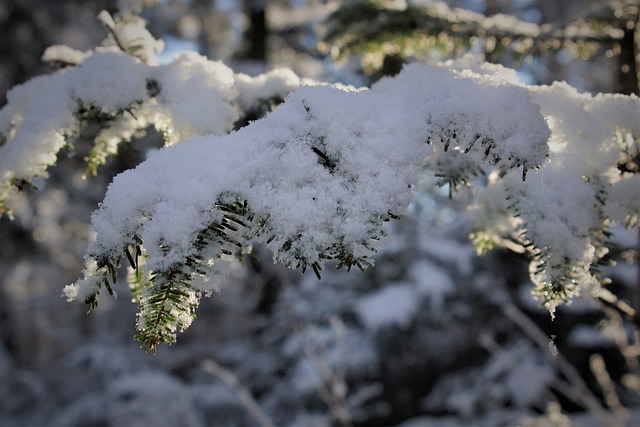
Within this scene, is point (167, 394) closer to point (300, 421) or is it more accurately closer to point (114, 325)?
point (300, 421)

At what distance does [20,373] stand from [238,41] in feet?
20.5

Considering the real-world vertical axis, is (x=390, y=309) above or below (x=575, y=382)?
below

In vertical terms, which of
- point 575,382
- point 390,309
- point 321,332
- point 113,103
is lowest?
point 321,332

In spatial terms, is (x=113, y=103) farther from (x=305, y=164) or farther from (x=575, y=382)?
(x=575, y=382)

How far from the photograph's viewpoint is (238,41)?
789cm

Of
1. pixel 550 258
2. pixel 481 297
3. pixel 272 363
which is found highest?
pixel 550 258

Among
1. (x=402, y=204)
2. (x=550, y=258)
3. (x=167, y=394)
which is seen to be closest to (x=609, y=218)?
(x=550, y=258)

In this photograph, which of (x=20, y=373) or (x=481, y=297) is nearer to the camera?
(x=481, y=297)

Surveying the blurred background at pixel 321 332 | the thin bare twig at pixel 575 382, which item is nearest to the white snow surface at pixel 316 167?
the thin bare twig at pixel 575 382

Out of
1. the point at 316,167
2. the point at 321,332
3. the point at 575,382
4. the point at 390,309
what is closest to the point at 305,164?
the point at 316,167

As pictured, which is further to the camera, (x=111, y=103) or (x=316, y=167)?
(x=111, y=103)

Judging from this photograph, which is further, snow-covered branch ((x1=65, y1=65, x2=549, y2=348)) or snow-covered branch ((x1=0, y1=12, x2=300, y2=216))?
snow-covered branch ((x1=0, y1=12, x2=300, y2=216))

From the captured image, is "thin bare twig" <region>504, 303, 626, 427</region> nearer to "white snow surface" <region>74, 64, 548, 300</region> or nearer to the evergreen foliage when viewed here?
the evergreen foliage

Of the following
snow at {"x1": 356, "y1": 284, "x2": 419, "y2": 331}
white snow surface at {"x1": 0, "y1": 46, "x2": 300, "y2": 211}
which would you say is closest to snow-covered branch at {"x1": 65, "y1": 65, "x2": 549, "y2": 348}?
white snow surface at {"x1": 0, "y1": 46, "x2": 300, "y2": 211}
